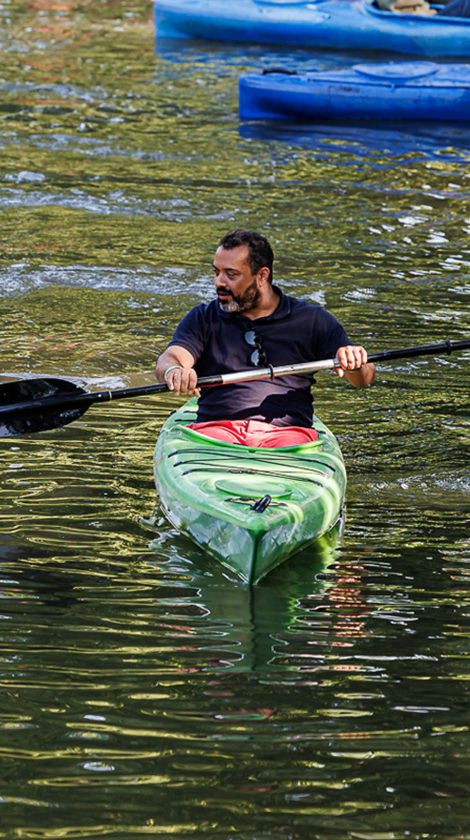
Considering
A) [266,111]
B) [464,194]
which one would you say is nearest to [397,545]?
[464,194]

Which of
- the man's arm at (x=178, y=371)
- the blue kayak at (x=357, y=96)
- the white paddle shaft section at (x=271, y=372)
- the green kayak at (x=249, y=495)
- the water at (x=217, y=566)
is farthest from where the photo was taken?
the blue kayak at (x=357, y=96)

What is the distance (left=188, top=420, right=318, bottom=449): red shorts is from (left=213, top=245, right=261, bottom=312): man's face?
1.53 ft

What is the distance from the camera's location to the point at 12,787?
348 cm

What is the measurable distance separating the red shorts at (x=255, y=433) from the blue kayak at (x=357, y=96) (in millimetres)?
8831

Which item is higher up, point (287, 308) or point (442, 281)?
point (287, 308)

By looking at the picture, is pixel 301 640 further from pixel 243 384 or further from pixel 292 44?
pixel 292 44

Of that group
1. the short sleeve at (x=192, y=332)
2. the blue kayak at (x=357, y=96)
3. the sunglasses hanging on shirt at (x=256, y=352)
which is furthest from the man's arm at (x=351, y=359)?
the blue kayak at (x=357, y=96)

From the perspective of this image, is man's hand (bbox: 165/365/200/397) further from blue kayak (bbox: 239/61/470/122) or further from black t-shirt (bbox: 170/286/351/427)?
blue kayak (bbox: 239/61/470/122)

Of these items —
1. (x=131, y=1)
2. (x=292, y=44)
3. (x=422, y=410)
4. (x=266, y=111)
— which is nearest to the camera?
(x=422, y=410)

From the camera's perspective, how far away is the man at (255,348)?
5371 mm

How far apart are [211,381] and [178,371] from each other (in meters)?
0.16

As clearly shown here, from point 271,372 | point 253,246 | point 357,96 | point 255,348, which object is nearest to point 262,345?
point 255,348

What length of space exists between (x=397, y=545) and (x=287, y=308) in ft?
3.39

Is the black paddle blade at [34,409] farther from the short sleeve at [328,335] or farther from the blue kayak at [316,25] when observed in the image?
the blue kayak at [316,25]
